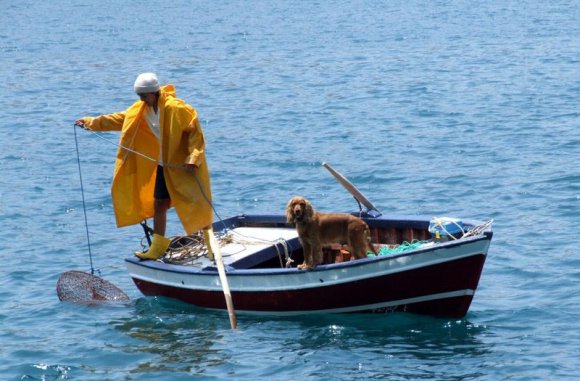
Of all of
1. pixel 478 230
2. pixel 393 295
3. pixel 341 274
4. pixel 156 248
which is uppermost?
pixel 478 230

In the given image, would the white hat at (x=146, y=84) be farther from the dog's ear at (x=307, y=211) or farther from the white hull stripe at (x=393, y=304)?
the white hull stripe at (x=393, y=304)

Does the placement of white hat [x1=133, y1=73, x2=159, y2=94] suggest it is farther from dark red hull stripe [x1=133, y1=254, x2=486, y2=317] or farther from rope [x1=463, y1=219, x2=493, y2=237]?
rope [x1=463, y1=219, x2=493, y2=237]

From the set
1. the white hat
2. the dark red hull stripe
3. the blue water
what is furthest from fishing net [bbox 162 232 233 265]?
the white hat

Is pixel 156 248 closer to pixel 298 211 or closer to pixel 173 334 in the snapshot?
pixel 173 334

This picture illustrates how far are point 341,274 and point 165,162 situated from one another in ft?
7.73

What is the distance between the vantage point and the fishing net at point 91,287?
14539 mm

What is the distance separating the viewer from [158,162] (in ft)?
44.2

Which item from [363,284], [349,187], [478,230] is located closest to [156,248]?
[349,187]

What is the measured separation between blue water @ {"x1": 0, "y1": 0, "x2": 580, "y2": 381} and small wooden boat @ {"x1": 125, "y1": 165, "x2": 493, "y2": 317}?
0.19 metres

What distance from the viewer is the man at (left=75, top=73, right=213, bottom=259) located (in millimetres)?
13227

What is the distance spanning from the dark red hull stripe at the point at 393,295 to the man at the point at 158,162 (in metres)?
1.07

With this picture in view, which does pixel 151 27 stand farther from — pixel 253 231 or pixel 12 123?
pixel 253 231

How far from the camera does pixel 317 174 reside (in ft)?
71.6

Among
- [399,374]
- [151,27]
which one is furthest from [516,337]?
[151,27]
